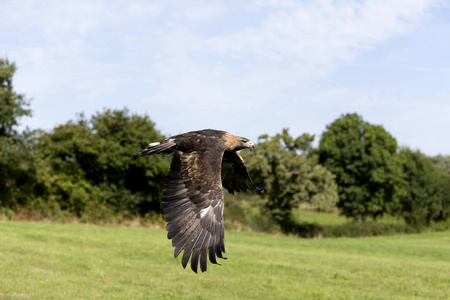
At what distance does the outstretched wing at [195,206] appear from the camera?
5.28 m

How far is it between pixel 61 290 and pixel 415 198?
146 ft

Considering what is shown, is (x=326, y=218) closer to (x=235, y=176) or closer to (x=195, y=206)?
(x=235, y=176)

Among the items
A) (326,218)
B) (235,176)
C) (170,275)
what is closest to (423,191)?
(326,218)

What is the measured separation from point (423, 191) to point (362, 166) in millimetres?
8640

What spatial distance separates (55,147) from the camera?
3322 centimetres

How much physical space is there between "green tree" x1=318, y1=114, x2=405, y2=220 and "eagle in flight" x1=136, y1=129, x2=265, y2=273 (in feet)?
134

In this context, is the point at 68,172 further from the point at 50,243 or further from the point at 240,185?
the point at 240,185

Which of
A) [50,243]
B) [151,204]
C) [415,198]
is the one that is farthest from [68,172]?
[415,198]

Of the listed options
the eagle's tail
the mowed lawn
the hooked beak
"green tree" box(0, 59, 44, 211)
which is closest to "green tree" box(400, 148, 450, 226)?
the mowed lawn

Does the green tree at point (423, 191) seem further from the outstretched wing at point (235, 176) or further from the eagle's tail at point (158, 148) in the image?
the eagle's tail at point (158, 148)

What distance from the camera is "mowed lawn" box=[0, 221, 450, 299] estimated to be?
12.0 meters

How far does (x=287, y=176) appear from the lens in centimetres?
3575

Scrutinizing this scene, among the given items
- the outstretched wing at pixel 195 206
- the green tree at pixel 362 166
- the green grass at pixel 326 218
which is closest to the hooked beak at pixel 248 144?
the outstretched wing at pixel 195 206

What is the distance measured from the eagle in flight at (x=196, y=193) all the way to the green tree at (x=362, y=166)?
4088cm
